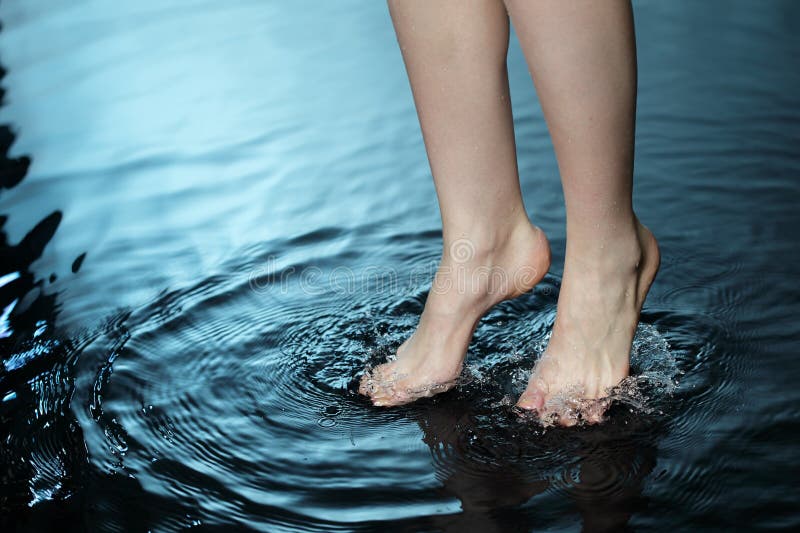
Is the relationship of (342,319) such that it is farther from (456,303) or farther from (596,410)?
(596,410)

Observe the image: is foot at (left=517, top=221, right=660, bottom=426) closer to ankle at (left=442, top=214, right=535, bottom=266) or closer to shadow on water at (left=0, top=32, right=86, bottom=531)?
ankle at (left=442, top=214, right=535, bottom=266)

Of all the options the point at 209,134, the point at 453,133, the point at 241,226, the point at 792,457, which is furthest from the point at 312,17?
the point at 792,457

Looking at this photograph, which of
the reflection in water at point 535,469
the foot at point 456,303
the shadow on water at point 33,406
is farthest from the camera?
the foot at point 456,303

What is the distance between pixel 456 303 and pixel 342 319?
237 mm

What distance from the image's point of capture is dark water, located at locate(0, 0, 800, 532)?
0.96 meters

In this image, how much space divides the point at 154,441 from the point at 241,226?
0.66 meters

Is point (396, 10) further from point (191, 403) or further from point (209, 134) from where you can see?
point (209, 134)

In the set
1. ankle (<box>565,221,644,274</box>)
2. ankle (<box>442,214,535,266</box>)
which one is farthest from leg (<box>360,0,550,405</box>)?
A: ankle (<box>565,221,644,274</box>)

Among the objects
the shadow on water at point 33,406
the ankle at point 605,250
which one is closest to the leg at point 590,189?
the ankle at point 605,250

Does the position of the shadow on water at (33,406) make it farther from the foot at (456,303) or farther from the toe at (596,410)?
the toe at (596,410)

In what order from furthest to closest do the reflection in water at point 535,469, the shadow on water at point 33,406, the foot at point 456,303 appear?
the foot at point 456,303 → the shadow on water at point 33,406 → the reflection in water at point 535,469

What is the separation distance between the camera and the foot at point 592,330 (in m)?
1.04

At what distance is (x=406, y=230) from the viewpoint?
5.16 ft

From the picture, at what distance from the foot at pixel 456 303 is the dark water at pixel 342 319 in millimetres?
29
